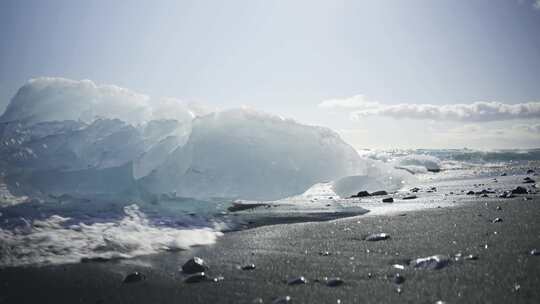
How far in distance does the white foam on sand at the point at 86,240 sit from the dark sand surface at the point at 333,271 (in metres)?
0.34

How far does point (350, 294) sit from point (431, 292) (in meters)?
0.54

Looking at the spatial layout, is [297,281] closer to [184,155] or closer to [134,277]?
[134,277]

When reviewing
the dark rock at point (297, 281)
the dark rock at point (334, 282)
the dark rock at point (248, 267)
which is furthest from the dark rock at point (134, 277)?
the dark rock at point (334, 282)

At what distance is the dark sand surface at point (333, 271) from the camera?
254 cm

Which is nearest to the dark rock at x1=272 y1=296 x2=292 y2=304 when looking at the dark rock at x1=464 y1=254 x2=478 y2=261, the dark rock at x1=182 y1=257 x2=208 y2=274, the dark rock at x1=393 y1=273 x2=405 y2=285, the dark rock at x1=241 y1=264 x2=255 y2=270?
the dark rock at x1=393 y1=273 x2=405 y2=285

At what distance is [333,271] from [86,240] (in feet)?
11.3

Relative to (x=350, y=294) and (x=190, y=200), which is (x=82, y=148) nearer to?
(x=190, y=200)

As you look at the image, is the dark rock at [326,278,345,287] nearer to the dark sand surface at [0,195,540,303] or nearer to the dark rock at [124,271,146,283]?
the dark sand surface at [0,195,540,303]

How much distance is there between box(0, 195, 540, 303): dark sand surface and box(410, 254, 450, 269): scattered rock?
0.07m

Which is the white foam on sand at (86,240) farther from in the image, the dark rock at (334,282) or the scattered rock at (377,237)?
the dark rock at (334,282)

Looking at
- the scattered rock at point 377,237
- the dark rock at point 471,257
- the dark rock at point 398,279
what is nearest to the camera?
the dark rock at point 398,279

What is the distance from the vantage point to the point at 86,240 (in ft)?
16.0

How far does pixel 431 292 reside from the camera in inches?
96.7

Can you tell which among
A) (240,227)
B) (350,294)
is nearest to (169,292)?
(350,294)
